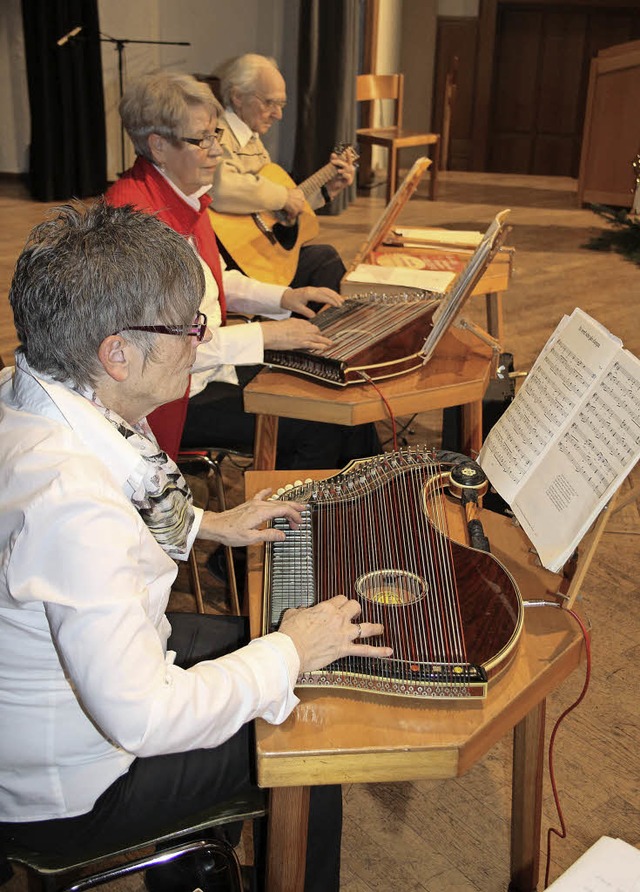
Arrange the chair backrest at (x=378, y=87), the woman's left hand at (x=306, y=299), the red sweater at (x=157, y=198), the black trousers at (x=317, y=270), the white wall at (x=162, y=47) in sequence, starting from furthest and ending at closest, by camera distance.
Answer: the white wall at (x=162, y=47) → the chair backrest at (x=378, y=87) → the black trousers at (x=317, y=270) → the woman's left hand at (x=306, y=299) → the red sweater at (x=157, y=198)

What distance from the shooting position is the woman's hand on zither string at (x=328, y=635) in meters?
1.15

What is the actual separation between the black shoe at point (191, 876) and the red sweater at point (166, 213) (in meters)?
0.93

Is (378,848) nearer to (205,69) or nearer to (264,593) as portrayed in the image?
(264,593)

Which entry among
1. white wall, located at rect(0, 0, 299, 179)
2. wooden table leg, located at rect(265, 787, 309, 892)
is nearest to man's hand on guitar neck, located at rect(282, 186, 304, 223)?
wooden table leg, located at rect(265, 787, 309, 892)

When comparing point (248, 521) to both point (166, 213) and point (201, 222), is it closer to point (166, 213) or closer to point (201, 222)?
point (166, 213)

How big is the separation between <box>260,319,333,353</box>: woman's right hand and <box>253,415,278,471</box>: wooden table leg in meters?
0.17

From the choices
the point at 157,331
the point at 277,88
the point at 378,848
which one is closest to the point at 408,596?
the point at 157,331

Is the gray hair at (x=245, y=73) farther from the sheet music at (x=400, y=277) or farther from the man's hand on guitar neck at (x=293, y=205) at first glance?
the sheet music at (x=400, y=277)

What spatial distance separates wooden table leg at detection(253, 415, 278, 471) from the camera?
7.14ft

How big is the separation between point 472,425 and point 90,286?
1.42m

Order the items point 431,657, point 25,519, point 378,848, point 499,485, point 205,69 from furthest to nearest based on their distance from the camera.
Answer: point 205,69 < point 378,848 < point 499,485 < point 431,657 < point 25,519

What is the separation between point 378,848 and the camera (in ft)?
5.72

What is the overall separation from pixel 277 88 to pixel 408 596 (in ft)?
9.27

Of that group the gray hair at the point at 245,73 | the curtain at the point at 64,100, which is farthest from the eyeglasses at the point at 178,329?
the curtain at the point at 64,100
